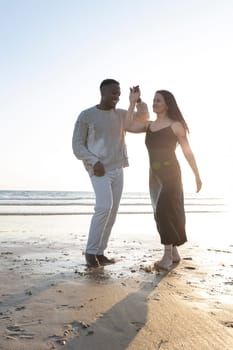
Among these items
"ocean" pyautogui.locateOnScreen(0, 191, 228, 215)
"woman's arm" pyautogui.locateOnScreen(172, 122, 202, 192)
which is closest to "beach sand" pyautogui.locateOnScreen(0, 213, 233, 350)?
"woman's arm" pyautogui.locateOnScreen(172, 122, 202, 192)

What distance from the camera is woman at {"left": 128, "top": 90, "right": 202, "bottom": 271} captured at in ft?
17.3

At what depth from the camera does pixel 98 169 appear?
5172 millimetres

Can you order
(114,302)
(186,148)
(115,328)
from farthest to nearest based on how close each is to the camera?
(186,148) → (114,302) → (115,328)

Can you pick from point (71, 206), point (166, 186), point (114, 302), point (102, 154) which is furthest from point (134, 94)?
point (71, 206)

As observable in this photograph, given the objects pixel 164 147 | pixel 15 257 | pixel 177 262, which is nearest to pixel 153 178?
pixel 164 147

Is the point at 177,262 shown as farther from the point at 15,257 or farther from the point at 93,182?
the point at 15,257

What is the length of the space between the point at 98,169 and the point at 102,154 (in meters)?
0.23

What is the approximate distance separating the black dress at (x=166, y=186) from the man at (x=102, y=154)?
0.43 m

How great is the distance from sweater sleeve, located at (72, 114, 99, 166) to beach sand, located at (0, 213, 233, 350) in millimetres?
1325

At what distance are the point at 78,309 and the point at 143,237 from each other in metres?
5.57

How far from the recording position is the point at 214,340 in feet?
8.65

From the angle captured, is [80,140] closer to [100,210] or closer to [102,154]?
[102,154]

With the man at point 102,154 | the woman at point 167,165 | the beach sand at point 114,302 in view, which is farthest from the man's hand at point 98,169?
the beach sand at point 114,302

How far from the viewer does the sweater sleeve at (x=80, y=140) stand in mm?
5281
